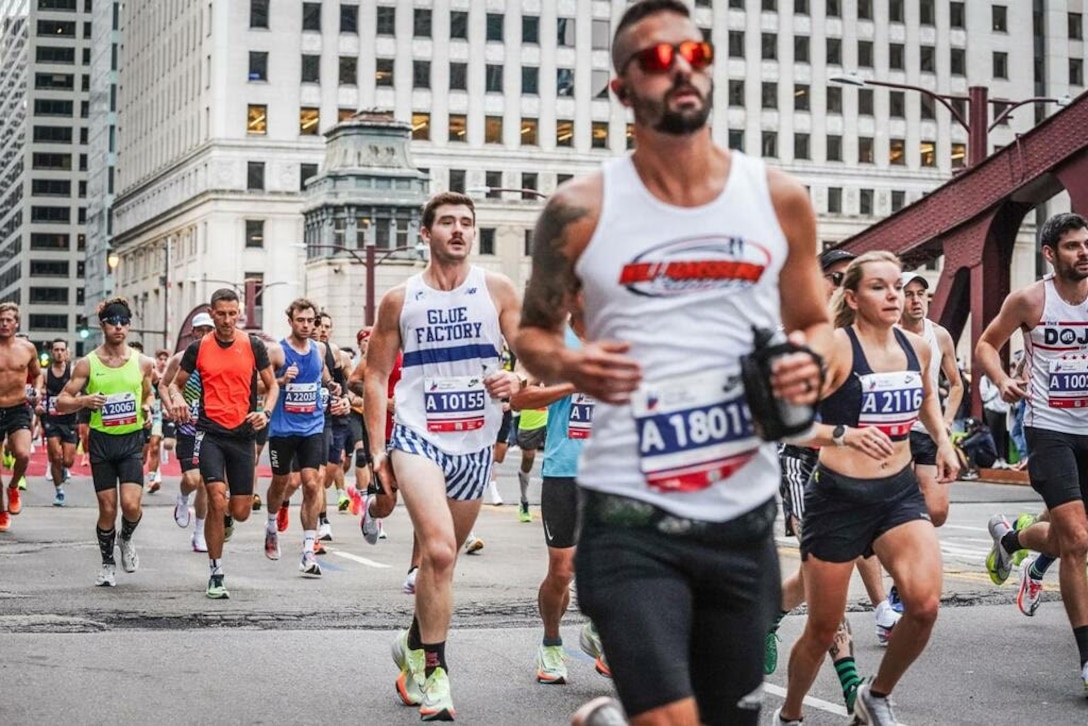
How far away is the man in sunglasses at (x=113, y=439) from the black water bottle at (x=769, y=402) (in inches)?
339

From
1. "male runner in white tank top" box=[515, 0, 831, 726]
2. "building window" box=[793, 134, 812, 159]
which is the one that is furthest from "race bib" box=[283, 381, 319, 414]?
"building window" box=[793, 134, 812, 159]

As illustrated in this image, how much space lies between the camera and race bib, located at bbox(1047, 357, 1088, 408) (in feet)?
26.5

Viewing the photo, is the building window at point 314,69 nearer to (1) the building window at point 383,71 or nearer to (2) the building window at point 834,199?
(1) the building window at point 383,71

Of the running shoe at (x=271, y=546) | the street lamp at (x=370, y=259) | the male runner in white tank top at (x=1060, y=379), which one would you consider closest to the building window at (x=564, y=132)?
the street lamp at (x=370, y=259)

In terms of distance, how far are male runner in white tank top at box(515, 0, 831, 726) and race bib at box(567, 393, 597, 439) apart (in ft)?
14.7

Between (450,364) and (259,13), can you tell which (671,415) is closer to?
(450,364)

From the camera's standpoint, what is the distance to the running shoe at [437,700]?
6969 mm

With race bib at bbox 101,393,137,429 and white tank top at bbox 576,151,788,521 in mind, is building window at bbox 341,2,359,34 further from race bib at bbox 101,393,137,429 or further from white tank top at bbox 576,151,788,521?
white tank top at bbox 576,151,788,521

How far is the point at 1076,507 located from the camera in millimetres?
7875

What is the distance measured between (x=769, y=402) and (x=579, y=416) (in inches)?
190

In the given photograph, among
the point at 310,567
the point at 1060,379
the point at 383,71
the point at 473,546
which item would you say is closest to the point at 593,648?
the point at 1060,379

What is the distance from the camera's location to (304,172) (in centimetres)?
8750

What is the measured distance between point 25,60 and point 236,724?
558 ft

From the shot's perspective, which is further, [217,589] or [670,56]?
[217,589]
